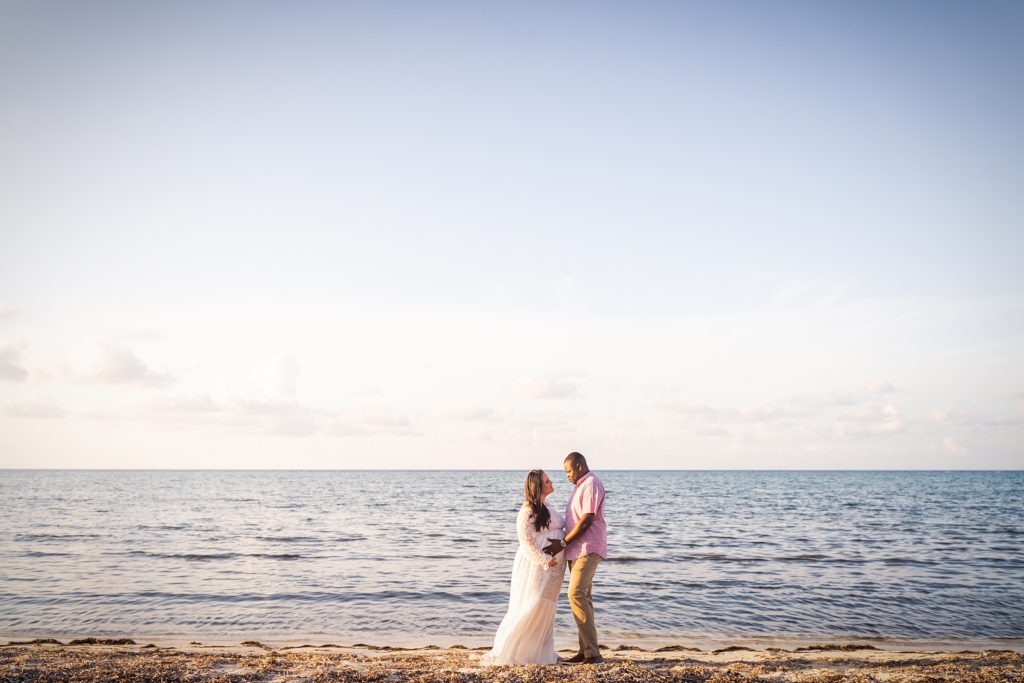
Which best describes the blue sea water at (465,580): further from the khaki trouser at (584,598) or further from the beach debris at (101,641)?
the khaki trouser at (584,598)

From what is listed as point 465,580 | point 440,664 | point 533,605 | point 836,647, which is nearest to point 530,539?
point 533,605

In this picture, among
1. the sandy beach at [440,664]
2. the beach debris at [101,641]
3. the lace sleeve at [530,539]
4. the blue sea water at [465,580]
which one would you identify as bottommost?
the blue sea water at [465,580]

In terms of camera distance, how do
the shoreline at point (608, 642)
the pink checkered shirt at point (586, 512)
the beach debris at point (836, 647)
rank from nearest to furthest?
the pink checkered shirt at point (586, 512) → the beach debris at point (836, 647) → the shoreline at point (608, 642)

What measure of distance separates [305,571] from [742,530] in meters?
18.7

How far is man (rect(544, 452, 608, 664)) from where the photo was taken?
7.57 m

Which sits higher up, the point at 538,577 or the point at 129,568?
the point at 538,577

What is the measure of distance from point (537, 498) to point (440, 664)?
2.64 meters

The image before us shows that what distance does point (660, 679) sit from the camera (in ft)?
21.4

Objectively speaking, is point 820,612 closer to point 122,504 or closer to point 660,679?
point 660,679

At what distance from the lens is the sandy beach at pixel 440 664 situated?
6734 millimetres

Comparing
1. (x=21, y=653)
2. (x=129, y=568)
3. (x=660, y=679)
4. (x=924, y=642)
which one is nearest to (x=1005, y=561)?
(x=924, y=642)

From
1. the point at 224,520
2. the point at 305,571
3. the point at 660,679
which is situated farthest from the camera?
the point at 224,520

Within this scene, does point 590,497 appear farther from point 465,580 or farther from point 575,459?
point 465,580

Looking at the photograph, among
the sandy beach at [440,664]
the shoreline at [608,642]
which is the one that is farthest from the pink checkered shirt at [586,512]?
the shoreline at [608,642]
